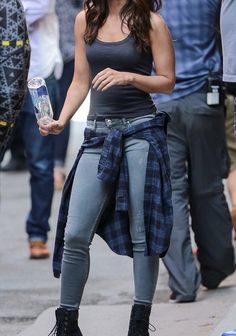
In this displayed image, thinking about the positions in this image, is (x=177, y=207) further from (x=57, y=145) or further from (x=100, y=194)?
(x=57, y=145)

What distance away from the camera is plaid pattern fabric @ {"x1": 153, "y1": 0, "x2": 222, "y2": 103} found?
6.22m

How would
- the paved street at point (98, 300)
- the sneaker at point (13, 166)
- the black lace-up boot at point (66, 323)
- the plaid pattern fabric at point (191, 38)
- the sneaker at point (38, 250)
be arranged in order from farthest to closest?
1. the sneaker at point (13, 166)
2. the sneaker at point (38, 250)
3. the plaid pattern fabric at point (191, 38)
4. the paved street at point (98, 300)
5. the black lace-up boot at point (66, 323)

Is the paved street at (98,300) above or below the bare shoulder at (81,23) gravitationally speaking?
below

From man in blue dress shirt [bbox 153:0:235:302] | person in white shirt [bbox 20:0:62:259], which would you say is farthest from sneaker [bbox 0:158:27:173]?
man in blue dress shirt [bbox 153:0:235:302]

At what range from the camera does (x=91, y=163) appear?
4.89m

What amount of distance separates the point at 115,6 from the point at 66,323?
4.76 ft

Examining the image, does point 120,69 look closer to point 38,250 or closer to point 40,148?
point 40,148

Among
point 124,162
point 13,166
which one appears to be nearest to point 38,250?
point 124,162

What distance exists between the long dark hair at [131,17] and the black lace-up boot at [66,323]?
1223mm

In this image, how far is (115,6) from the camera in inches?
195

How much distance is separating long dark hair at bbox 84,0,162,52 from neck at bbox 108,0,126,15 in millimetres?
17

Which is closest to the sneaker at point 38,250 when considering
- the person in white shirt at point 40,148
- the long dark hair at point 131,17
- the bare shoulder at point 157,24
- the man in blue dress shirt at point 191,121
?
the person in white shirt at point 40,148

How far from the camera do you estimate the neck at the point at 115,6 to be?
4934 millimetres

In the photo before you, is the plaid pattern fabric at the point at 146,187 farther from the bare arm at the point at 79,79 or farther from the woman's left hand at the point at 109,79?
the woman's left hand at the point at 109,79
